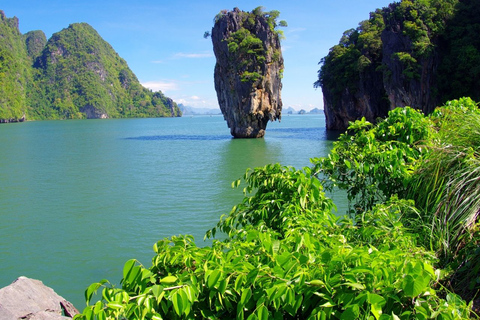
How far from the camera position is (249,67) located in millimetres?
38062

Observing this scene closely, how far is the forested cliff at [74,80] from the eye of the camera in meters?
150

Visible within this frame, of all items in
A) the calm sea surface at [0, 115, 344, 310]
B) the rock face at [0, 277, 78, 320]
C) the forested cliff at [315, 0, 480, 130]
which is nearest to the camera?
the rock face at [0, 277, 78, 320]

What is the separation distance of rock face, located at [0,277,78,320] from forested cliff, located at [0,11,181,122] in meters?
146

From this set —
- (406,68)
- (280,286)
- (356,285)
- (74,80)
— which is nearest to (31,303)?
(280,286)

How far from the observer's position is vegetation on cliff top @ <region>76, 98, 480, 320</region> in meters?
2.09

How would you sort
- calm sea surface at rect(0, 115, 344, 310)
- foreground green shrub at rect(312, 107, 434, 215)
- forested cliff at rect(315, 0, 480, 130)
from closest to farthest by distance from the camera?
foreground green shrub at rect(312, 107, 434, 215)
calm sea surface at rect(0, 115, 344, 310)
forested cliff at rect(315, 0, 480, 130)

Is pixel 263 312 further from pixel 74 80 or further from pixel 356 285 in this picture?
pixel 74 80

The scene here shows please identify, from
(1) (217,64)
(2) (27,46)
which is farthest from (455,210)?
(2) (27,46)

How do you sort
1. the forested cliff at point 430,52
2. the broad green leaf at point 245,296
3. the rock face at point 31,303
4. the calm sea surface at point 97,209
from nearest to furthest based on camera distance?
the broad green leaf at point 245,296 → the rock face at point 31,303 → the calm sea surface at point 97,209 → the forested cliff at point 430,52

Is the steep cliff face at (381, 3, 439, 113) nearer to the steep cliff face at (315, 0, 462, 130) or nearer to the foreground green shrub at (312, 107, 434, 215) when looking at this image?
the steep cliff face at (315, 0, 462, 130)

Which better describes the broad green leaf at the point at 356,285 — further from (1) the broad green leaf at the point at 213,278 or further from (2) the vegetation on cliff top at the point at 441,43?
(2) the vegetation on cliff top at the point at 441,43

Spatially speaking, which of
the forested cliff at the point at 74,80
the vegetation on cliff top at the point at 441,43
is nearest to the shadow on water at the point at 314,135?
the vegetation on cliff top at the point at 441,43

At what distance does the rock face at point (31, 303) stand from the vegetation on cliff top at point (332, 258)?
317cm

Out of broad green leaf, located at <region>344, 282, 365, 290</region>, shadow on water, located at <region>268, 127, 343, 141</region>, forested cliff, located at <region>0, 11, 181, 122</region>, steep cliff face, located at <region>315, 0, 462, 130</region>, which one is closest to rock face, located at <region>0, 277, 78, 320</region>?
broad green leaf, located at <region>344, 282, 365, 290</region>
